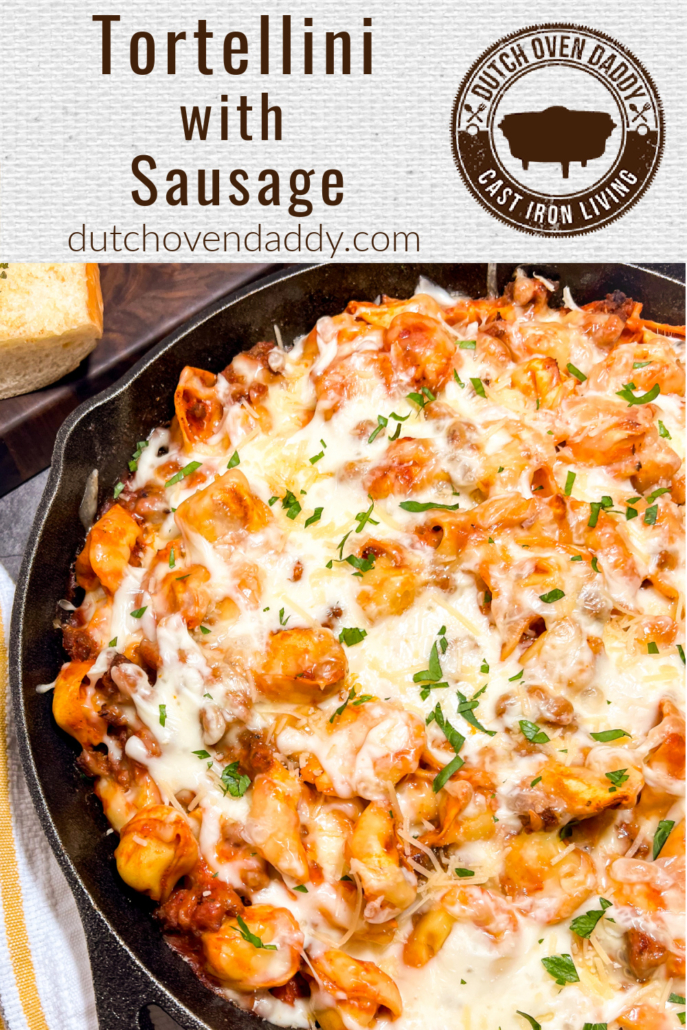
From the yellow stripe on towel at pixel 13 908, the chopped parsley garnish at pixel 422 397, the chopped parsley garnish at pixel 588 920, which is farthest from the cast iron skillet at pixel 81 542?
the chopped parsley garnish at pixel 588 920

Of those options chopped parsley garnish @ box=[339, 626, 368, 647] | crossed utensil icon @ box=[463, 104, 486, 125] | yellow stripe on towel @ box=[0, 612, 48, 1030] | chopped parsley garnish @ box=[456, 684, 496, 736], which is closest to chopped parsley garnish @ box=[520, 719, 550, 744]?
chopped parsley garnish @ box=[456, 684, 496, 736]

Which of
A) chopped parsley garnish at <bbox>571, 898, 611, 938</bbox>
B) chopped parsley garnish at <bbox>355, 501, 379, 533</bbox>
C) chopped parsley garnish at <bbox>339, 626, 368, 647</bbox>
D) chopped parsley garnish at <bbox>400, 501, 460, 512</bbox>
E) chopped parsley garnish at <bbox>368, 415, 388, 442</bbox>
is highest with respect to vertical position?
chopped parsley garnish at <bbox>368, 415, 388, 442</bbox>

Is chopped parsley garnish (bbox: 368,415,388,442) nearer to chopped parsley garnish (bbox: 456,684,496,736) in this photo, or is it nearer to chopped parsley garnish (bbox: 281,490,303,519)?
chopped parsley garnish (bbox: 281,490,303,519)

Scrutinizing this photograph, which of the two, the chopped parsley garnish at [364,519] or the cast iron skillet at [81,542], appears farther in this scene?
the chopped parsley garnish at [364,519]

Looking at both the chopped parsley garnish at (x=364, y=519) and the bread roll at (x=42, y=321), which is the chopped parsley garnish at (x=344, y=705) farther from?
the bread roll at (x=42, y=321)

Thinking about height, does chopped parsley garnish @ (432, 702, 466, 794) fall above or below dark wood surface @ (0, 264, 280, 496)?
below
